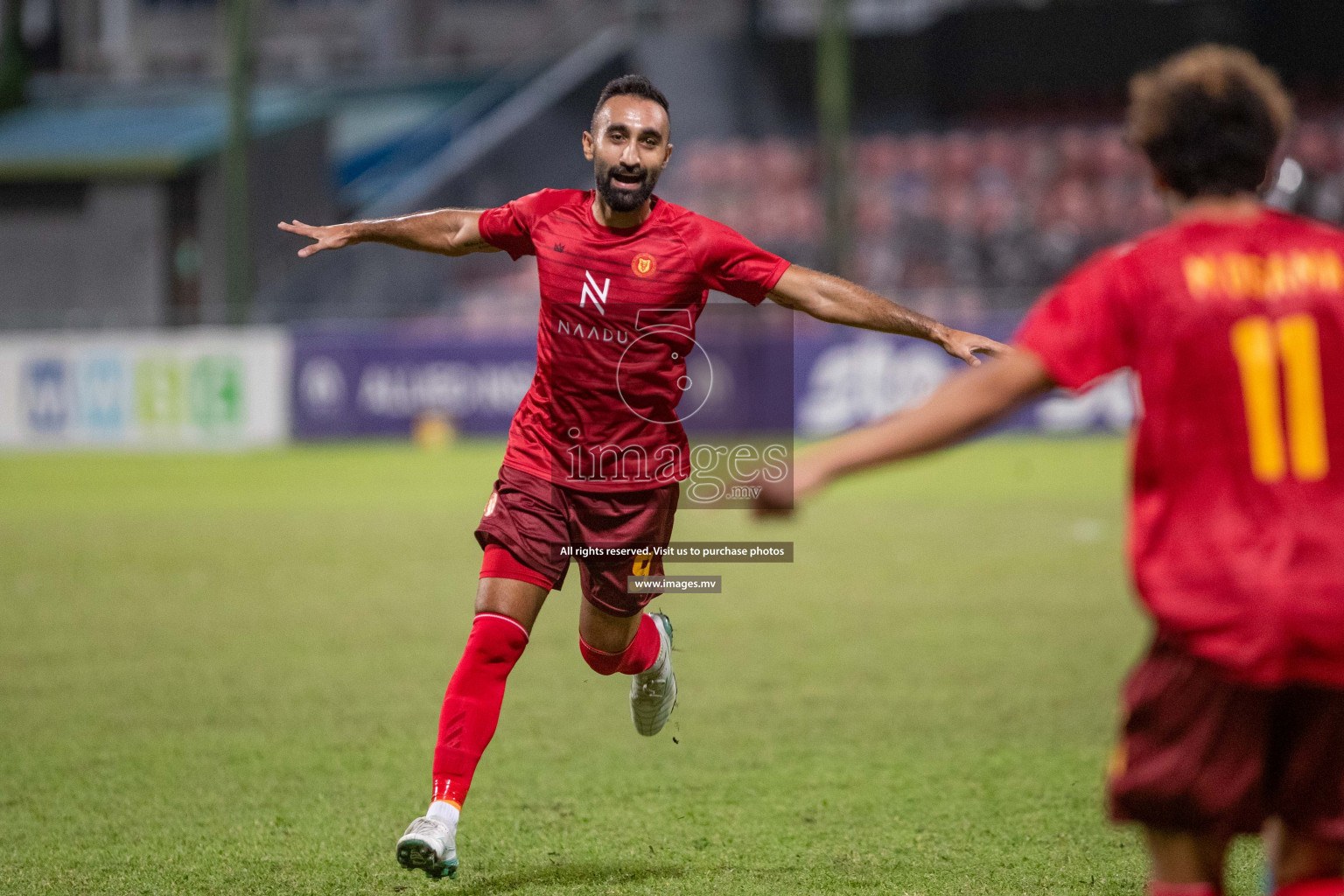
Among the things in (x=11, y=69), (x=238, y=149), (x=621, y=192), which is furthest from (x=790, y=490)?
(x=11, y=69)

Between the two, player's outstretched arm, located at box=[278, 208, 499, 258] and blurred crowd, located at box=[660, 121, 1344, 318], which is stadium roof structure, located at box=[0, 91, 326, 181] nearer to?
blurred crowd, located at box=[660, 121, 1344, 318]

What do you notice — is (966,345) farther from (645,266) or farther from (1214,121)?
(1214,121)

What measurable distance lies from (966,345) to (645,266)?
1.13 m

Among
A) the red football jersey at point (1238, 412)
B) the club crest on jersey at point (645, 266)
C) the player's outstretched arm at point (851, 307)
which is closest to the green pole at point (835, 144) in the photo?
the club crest on jersey at point (645, 266)

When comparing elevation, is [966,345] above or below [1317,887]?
above

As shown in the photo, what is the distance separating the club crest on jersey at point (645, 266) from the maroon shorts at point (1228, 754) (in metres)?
2.47

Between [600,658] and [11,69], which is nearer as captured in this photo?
[600,658]

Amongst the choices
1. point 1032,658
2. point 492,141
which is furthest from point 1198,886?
point 492,141

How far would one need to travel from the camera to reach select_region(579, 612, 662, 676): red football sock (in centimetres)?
525

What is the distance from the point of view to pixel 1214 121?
2488 mm

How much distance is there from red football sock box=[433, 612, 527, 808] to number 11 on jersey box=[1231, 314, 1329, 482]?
2572 mm

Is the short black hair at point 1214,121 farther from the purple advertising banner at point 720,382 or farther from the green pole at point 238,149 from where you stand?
the green pole at point 238,149

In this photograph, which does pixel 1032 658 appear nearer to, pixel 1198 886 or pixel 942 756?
pixel 942 756

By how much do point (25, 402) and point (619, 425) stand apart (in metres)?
20.3
